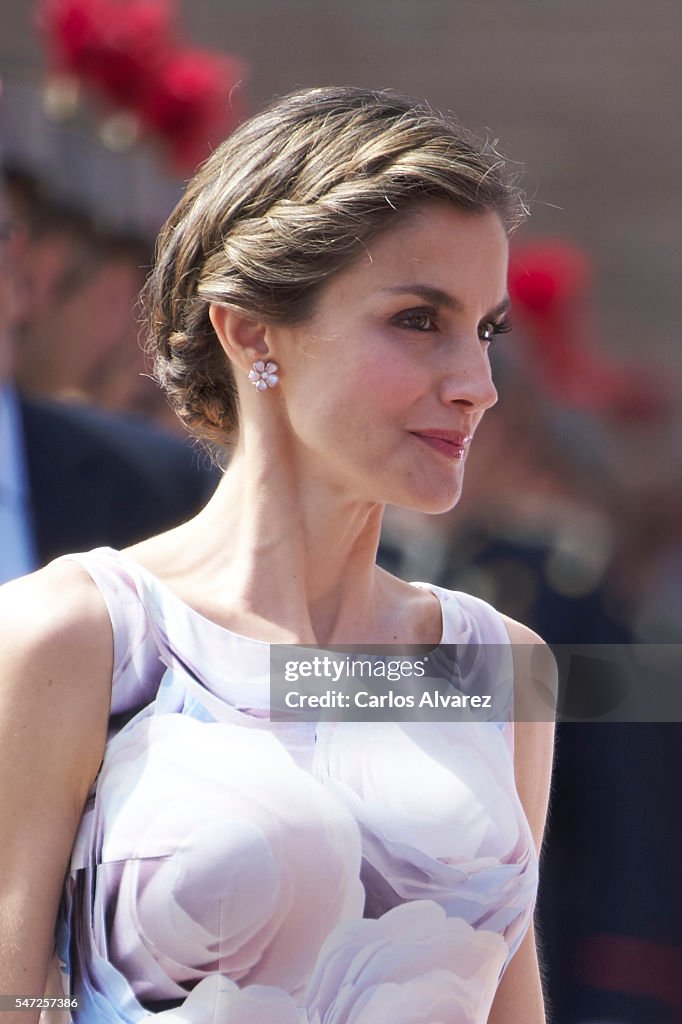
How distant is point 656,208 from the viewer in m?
3.47

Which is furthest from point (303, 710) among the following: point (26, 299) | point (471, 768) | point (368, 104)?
point (26, 299)

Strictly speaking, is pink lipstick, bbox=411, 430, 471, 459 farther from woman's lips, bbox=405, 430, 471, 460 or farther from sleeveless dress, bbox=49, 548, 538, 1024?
sleeveless dress, bbox=49, 548, 538, 1024

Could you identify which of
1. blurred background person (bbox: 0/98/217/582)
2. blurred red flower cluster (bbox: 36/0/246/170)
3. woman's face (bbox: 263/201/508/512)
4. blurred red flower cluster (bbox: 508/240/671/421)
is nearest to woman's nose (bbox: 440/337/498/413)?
woman's face (bbox: 263/201/508/512)

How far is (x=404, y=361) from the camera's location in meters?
1.33

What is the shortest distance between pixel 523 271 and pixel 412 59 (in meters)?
0.76

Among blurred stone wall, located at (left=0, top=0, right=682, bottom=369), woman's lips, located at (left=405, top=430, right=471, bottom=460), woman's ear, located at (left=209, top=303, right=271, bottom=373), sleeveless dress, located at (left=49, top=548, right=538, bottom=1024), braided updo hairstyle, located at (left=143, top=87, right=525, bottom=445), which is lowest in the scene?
sleeveless dress, located at (left=49, top=548, right=538, bottom=1024)

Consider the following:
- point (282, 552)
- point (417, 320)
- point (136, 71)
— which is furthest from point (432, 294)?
point (136, 71)

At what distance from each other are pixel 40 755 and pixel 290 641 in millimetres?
274

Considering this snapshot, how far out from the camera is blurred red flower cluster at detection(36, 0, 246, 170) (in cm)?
256

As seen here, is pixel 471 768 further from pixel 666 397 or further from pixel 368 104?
pixel 666 397

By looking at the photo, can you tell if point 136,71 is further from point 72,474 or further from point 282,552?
point 282,552

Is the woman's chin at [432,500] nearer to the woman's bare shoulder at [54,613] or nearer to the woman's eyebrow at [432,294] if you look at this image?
the woman's eyebrow at [432,294]

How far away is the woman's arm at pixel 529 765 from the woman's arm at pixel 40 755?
44cm

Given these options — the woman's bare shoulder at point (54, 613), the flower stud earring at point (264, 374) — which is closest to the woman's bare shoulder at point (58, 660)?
the woman's bare shoulder at point (54, 613)
